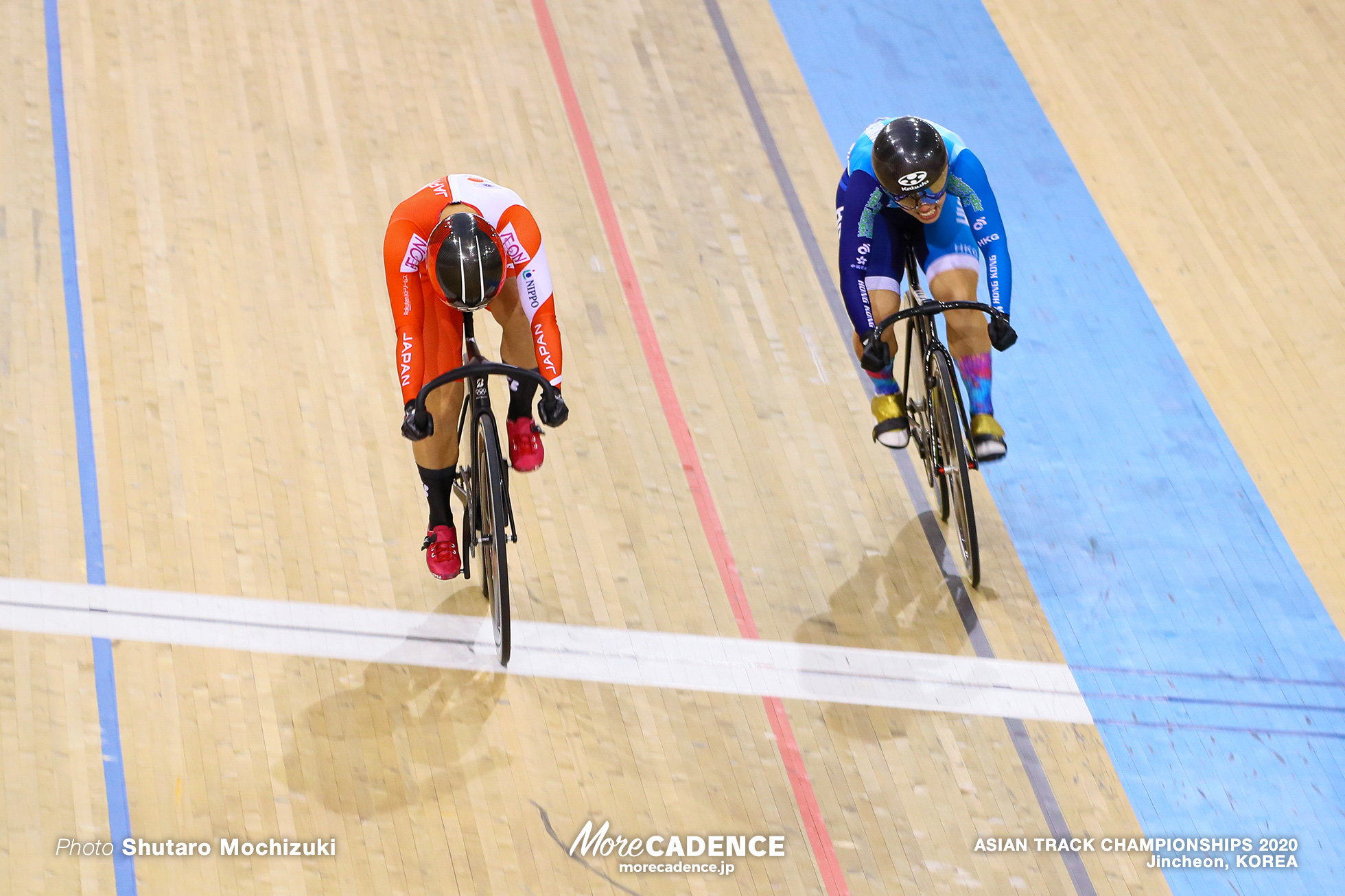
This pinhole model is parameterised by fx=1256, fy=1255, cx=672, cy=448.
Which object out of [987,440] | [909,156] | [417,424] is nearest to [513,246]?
[417,424]

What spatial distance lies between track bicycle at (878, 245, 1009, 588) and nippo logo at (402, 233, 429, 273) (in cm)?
136

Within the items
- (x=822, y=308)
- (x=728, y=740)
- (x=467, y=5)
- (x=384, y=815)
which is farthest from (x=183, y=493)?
(x=467, y=5)

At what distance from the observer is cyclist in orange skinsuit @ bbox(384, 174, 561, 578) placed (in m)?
3.33

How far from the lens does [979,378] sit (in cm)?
387

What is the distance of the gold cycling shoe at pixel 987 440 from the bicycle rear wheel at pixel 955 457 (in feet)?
0.23

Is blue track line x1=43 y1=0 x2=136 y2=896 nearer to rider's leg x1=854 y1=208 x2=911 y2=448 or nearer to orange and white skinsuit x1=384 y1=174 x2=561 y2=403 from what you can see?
orange and white skinsuit x1=384 y1=174 x2=561 y2=403

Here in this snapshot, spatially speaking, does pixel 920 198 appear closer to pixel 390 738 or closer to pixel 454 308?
pixel 454 308

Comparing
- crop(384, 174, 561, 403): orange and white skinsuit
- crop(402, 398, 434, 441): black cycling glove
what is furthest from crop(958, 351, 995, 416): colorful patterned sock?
crop(402, 398, 434, 441): black cycling glove

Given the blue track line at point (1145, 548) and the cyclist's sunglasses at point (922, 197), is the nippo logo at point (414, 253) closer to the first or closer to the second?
the cyclist's sunglasses at point (922, 197)

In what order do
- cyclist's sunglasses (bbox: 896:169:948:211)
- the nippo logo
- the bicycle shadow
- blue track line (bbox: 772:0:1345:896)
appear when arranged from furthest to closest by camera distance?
Result: 1. the bicycle shadow
2. blue track line (bbox: 772:0:1345:896)
3. cyclist's sunglasses (bbox: 896:169:948:211)
4. the nippo logo

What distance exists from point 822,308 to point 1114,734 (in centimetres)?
197

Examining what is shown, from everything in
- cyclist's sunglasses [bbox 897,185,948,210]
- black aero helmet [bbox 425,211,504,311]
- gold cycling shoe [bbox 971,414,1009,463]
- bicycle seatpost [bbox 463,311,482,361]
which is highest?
black aero helmet [bbox 425,211,504,311]

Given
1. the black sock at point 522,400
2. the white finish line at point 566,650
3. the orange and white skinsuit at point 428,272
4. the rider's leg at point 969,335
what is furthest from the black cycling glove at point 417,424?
the rider's leg at point 969,335

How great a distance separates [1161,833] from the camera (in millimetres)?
3553
